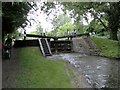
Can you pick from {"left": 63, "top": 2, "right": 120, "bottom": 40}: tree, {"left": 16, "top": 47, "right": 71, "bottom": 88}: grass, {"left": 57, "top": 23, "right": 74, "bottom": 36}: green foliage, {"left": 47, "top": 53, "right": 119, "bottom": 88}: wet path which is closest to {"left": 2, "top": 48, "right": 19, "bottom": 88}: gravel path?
{"left": 16, "top": 47, "right": 71, "bottom": 88}: grass

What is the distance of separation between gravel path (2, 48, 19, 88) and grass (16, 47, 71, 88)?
7.8 inches

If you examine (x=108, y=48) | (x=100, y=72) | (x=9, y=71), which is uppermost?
(x=108, y=48)

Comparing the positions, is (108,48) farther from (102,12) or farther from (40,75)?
(40,75)

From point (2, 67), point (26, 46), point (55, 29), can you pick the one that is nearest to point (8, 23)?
point (2, 67)

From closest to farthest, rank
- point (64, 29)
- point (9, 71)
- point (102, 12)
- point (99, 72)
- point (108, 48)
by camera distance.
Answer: point (9, 71)
point (99, 72)
point (108, 48)
point (102, 12)
point (64, 29)

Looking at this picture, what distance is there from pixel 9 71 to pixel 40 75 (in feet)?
4.36

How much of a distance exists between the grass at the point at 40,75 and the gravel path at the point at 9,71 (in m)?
0.20

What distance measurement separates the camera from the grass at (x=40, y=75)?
7.86 metres

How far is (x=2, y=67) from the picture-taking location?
9.66 meters

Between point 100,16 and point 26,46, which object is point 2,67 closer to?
point 26,46

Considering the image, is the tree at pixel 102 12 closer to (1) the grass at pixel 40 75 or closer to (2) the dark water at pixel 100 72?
(2) the dark water at pixel 100 72

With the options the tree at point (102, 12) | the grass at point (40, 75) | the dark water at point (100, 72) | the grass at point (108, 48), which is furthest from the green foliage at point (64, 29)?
the grass at point (40, 75)

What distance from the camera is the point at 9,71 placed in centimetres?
924

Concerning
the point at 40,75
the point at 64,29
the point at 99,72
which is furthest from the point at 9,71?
the point at 64,29
